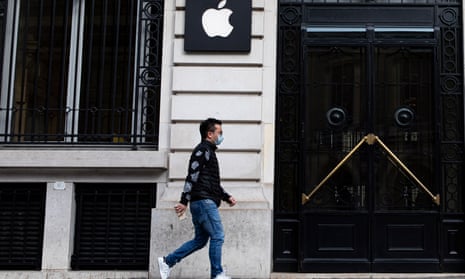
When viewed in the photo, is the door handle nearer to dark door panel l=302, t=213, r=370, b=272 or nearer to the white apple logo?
dark door panel l=302, t=213, r=370, b=272

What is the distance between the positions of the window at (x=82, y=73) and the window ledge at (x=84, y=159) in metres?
0.41

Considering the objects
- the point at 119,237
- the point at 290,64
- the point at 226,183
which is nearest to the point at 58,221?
the point at 119,237

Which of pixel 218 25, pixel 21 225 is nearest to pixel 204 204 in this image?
pixel 218 25

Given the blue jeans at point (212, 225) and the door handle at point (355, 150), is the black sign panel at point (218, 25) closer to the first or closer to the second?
the door handle at point (355, 150)

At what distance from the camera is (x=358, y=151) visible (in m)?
8.61

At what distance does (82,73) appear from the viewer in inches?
356

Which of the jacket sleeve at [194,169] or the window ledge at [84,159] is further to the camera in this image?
the window ledge at [84,159]

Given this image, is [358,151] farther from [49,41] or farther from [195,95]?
[49,41]

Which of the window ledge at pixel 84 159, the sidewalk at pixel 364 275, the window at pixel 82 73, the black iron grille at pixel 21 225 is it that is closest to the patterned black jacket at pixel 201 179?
the window ledge at pixel 84 159

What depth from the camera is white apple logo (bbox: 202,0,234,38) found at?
851 centimetres

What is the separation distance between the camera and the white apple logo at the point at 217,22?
851 centimetres

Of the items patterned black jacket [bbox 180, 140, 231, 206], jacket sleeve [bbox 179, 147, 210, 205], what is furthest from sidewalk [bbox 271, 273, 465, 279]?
jacket sleeve [bbox 179, 147, 210, 205]

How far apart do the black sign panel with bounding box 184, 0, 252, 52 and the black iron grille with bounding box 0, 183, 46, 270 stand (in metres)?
3.25

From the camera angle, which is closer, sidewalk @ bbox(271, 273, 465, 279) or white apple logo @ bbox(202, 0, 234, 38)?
sidewalk @ bbox(271, 273, 465, 279)
